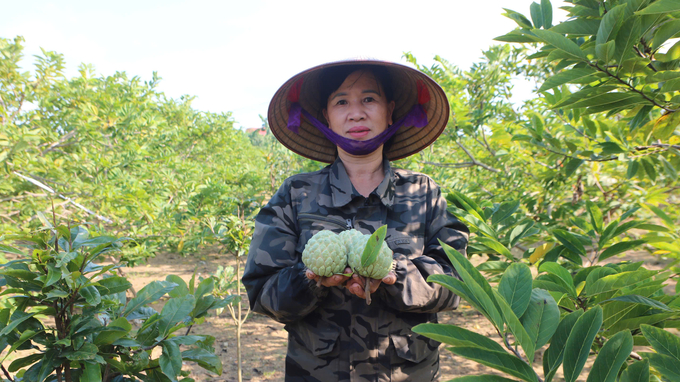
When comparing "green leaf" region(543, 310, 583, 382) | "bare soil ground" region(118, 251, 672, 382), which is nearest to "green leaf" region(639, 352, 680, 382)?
"green leaf" region(543, 310, 583, 382)

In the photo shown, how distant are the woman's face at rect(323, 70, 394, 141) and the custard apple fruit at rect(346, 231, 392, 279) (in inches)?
20.7

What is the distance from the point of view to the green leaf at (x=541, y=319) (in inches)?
23.3

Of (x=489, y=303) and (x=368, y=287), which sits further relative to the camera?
(x=368, y=287)

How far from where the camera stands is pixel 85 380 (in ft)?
3.48

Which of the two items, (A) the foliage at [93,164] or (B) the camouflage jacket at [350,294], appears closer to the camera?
Answer: (B) the camouflage jacket at [350,294]

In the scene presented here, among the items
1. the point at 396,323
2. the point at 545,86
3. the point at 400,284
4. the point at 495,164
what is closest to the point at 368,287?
the point at 400,284

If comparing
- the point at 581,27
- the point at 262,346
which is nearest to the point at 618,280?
the point at 581,27

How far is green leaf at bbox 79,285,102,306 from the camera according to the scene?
1089 millimetres

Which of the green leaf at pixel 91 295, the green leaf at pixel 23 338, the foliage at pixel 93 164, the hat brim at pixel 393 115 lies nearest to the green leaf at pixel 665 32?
the hat brim at pixel 393 115

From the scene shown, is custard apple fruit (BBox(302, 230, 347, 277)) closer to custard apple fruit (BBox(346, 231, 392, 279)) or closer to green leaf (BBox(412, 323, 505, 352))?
custard apple fruit (BBox(346, 231, 392, 279))

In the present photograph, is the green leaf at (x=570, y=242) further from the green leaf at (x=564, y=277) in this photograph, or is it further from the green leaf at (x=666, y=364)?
the green leaf at (x=666, y=364)

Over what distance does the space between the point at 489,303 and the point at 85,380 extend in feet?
3.58

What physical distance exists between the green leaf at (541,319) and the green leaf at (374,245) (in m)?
0.27

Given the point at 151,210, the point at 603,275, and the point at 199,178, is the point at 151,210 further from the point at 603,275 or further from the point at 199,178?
the point at 603,275
